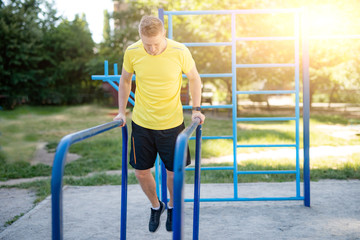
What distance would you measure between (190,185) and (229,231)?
1.81m

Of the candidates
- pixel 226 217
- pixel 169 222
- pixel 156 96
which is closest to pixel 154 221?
pixel 169 222

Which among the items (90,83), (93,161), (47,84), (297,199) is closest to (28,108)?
(47,84)

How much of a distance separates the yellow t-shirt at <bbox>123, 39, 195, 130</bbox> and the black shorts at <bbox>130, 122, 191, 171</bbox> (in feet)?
0.15

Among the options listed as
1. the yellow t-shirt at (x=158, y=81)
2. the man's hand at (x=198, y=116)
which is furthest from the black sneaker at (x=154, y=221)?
the man's hand at (x=198, y=116)

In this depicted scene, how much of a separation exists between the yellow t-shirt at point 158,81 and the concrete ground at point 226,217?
1.05 m

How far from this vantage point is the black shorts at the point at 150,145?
2.99 metres

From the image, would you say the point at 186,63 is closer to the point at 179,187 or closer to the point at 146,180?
the point at 146,180

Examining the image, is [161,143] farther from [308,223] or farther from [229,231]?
[308,223]

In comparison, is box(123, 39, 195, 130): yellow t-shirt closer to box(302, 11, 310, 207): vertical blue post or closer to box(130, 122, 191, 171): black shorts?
box(130, 122, 191, 171): black shorts

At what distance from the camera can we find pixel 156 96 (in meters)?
2.90

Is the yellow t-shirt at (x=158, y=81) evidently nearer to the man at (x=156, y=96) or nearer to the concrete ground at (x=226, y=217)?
the man at (x=156, y=96)

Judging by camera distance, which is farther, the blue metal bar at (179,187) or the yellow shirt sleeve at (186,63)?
the yellow shirt sleeve at (186,63)

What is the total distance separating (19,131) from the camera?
39.9 feet

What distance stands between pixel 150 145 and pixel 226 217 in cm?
123
